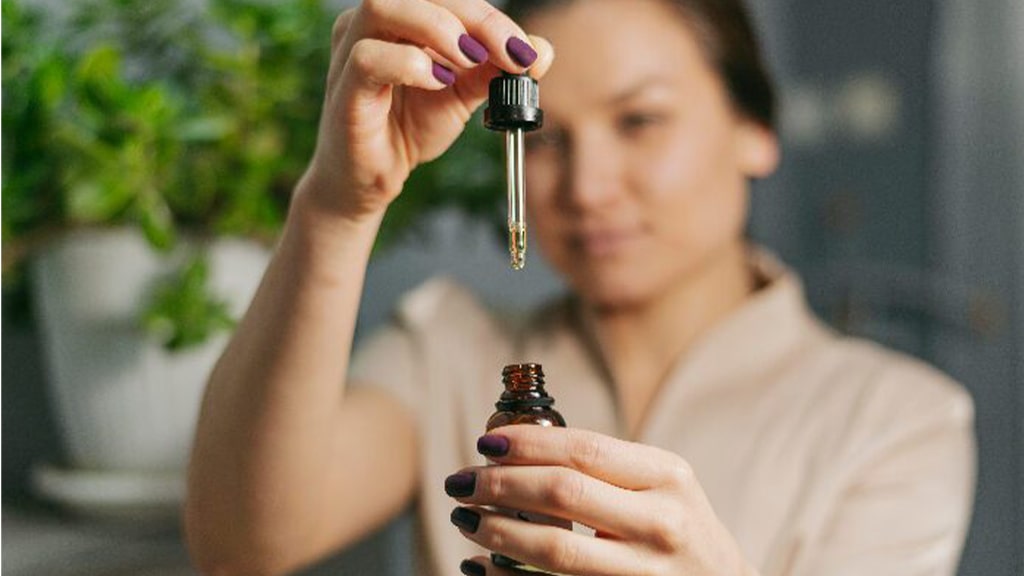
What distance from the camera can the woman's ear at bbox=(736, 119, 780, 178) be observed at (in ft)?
3.02

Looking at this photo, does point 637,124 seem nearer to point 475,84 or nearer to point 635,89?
point 635,89

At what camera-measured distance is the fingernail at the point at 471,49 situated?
0.46m

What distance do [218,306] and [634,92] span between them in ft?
Answer: 1.12

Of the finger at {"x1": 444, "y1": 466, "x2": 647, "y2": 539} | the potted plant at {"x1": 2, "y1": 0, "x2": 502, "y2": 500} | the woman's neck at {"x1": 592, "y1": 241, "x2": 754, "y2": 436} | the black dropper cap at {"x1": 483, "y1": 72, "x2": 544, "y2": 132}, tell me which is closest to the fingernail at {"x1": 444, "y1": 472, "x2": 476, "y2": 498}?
the finger at {"x1": 444, "y1": 466, "x2": 647, "y2": 539}

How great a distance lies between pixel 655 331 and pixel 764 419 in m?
0.12

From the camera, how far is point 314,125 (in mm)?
857

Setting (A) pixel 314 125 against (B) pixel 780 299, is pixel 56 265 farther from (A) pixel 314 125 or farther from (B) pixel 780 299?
(B) pixel 780 299

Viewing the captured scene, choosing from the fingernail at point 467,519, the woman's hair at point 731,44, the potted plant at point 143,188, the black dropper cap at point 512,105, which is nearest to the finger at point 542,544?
the fingernail at point 467,519

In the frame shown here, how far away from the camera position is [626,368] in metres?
0.93

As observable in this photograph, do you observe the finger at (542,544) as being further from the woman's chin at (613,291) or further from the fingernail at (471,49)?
the woman's chin at (613,291)

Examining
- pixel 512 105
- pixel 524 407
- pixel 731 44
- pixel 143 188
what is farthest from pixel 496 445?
pixel 731 44

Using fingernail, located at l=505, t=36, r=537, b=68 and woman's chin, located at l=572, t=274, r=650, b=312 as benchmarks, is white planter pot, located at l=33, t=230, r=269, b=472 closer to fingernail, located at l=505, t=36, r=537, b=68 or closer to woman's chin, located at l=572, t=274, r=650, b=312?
woman's chin, located at l=572, t=274, r=650, b=312

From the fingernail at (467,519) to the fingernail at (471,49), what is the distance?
0.18 metres

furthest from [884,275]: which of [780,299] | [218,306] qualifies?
[218,306]
